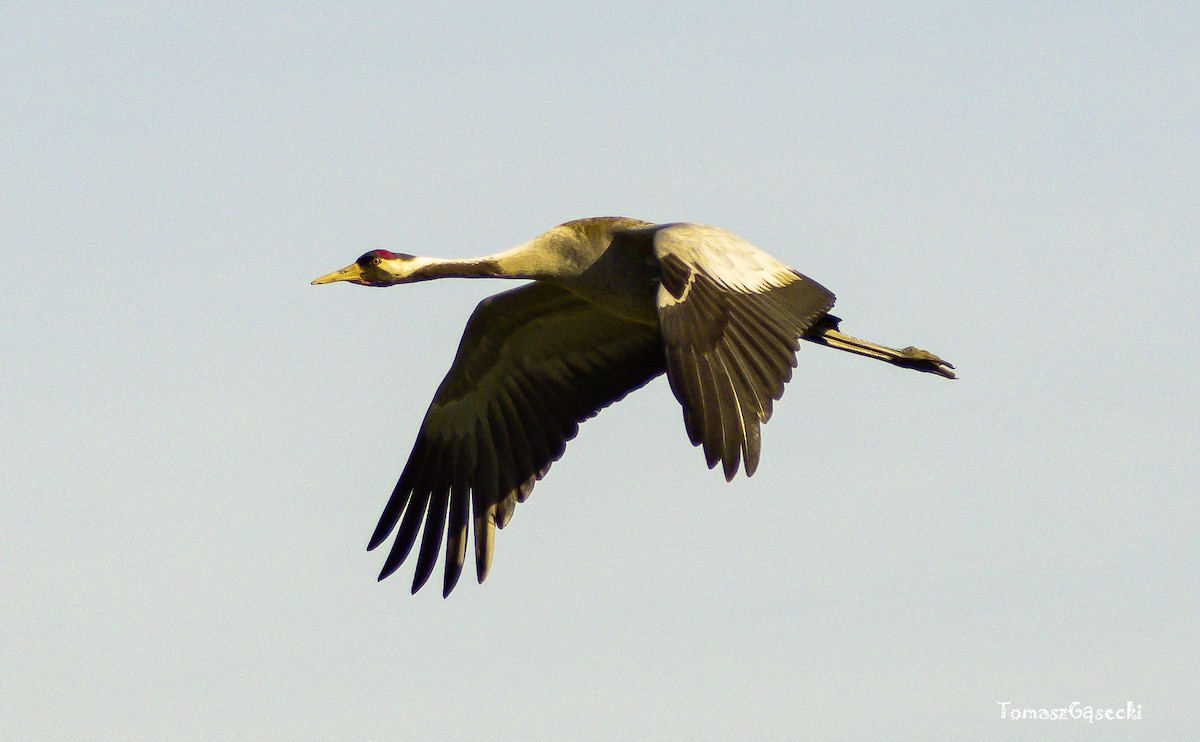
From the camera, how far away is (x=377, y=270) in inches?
475

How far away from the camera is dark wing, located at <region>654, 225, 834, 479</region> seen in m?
10.1

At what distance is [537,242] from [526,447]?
2095mm

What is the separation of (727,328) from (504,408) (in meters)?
3.62

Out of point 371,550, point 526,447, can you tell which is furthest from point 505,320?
point 371,550

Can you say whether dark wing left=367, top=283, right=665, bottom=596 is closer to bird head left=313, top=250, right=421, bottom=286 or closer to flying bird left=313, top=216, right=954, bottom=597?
flying bird left=313, top=216, right=954, bottom=597

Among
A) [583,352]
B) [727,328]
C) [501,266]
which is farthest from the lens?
[583,352]

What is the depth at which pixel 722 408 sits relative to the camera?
33.4ft

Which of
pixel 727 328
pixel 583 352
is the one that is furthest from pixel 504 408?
pixel 727 328

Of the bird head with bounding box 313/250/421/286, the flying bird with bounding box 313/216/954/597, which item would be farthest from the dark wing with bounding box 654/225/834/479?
the bird head with bounding box 313/250/421/286

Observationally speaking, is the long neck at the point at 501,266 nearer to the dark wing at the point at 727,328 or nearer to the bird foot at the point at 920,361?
the dark wing at the point at 727,328

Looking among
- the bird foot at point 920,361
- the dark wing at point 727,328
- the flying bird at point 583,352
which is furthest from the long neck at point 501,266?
the bird foot at point 920,361

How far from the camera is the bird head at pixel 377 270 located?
12.1 metres

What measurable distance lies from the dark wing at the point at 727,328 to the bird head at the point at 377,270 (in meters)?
1.73

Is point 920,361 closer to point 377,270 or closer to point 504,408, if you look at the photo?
point 504,408
